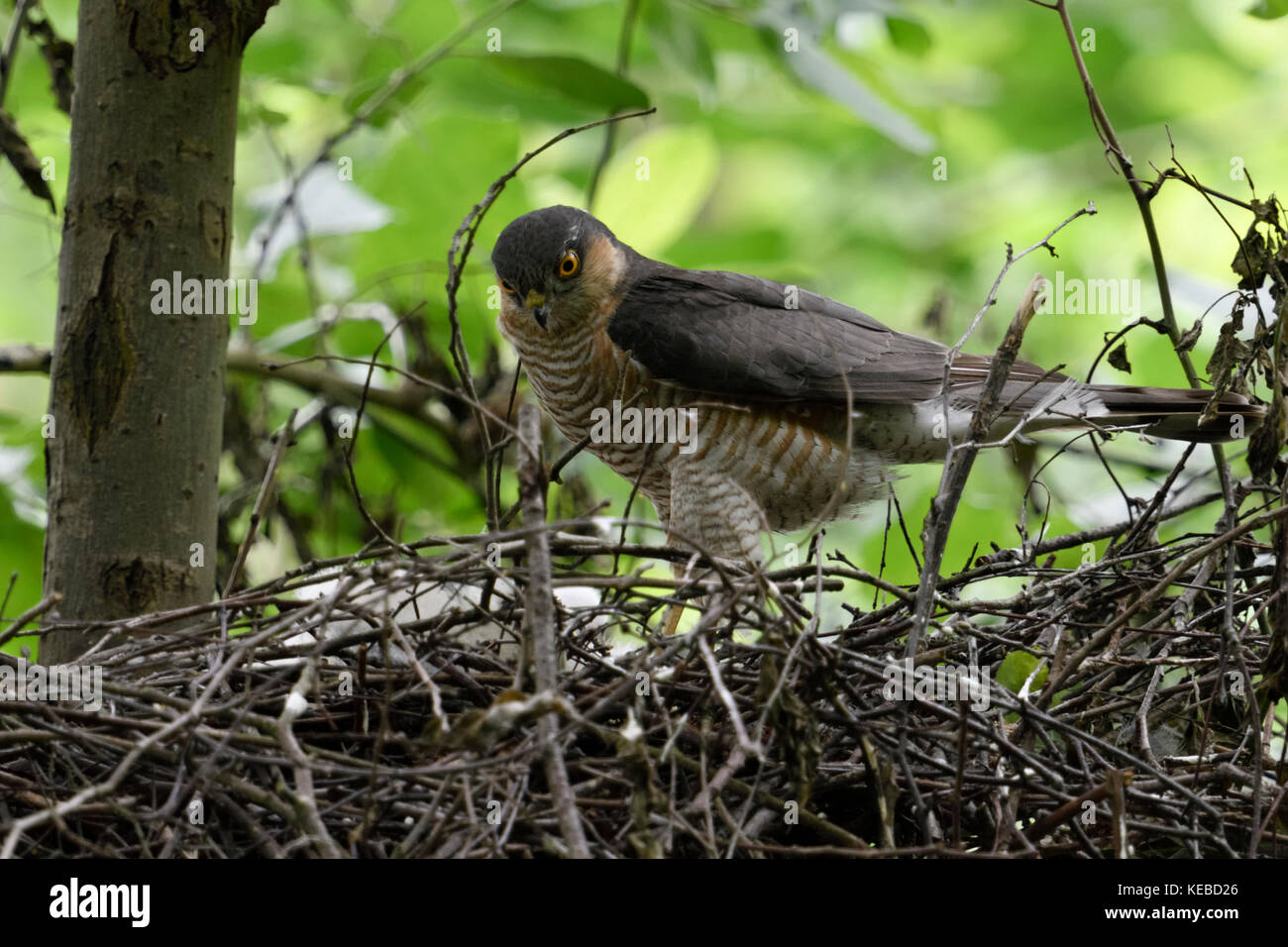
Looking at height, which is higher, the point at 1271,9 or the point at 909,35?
the point at 909,35

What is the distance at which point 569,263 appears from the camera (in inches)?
151

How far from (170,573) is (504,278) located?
148cm

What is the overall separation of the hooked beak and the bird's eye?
0.11 meters

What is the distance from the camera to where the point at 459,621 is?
91.4 inches

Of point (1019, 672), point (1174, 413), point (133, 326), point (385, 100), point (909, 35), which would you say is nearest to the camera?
point (1019, 672)

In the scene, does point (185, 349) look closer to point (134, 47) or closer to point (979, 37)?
point (134, 47)

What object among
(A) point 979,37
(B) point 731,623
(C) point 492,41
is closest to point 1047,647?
(B) point 731,623

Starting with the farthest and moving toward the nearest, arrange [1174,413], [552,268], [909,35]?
[909,35]
[552,268]
[1174,413]

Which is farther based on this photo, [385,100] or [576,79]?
[385,100]

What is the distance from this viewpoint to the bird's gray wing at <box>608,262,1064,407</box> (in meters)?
3.61

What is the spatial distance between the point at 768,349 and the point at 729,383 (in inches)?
7.1

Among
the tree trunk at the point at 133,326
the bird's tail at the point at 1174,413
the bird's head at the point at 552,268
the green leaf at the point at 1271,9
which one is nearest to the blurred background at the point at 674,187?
the green leaf at the point at 1271,9

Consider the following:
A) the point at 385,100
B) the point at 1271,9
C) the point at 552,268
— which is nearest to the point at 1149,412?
the point at 1271,9

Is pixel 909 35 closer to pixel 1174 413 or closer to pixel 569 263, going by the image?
pixel 569 263
